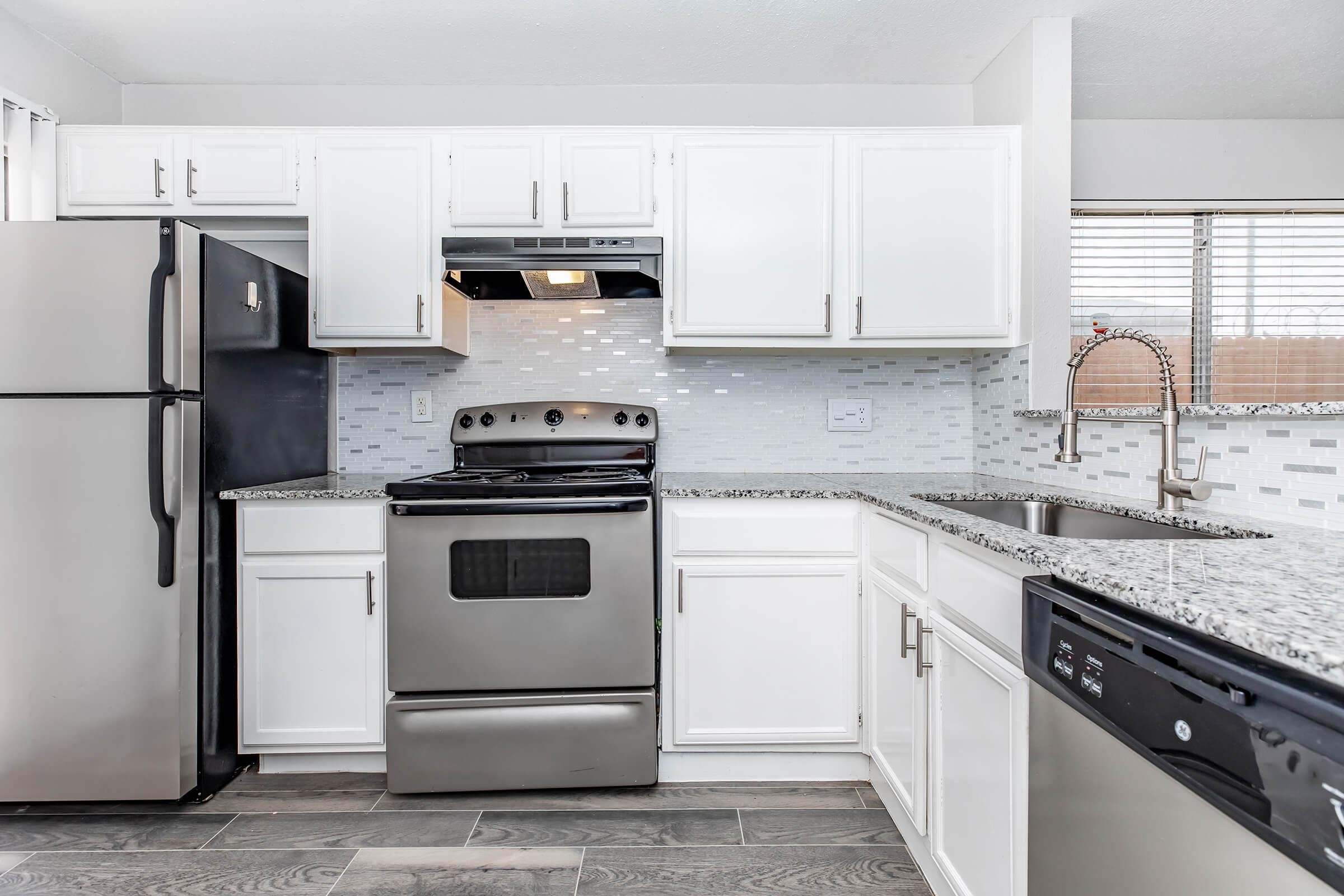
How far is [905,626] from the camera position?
5.27 feet

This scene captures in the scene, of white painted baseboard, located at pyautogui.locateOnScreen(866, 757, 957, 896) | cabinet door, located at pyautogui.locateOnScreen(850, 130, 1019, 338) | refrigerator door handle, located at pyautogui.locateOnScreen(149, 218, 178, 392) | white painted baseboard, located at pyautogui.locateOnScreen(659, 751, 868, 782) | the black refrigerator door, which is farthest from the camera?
cabinet door, located at pyautogui.locateOnScreen(850, 130, 1019, 338)

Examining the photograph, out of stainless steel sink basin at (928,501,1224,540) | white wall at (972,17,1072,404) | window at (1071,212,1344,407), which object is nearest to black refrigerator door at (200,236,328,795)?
stainless steel sink basin at (928,501,1224,540)

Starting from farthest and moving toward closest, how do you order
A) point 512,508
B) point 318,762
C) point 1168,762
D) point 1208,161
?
point 1208,161 → point 318,762 → point 512,508 → point 1168,762

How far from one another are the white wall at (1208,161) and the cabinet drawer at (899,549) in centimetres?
191

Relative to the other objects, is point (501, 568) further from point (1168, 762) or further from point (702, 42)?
point (702, 42)

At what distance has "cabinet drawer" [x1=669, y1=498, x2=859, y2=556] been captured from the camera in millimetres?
1963

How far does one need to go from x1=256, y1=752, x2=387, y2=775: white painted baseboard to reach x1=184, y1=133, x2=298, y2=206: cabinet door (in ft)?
5.74

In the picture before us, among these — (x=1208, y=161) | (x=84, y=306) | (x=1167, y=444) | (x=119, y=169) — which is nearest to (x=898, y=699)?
(x=1167, y=444)

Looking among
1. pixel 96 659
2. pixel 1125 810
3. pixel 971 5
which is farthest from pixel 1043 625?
pixel 96 659

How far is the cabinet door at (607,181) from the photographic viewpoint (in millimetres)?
2254

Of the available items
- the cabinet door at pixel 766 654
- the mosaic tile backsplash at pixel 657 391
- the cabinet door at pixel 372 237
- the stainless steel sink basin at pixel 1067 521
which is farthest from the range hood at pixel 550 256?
the stainless steel sink basin at pixel 1067 521

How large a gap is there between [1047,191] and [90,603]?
9.86 feet

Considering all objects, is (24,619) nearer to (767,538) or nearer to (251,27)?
(251,27)

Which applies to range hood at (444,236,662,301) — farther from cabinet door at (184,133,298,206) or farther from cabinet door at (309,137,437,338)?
cabinet door at (184,133,298,206)
